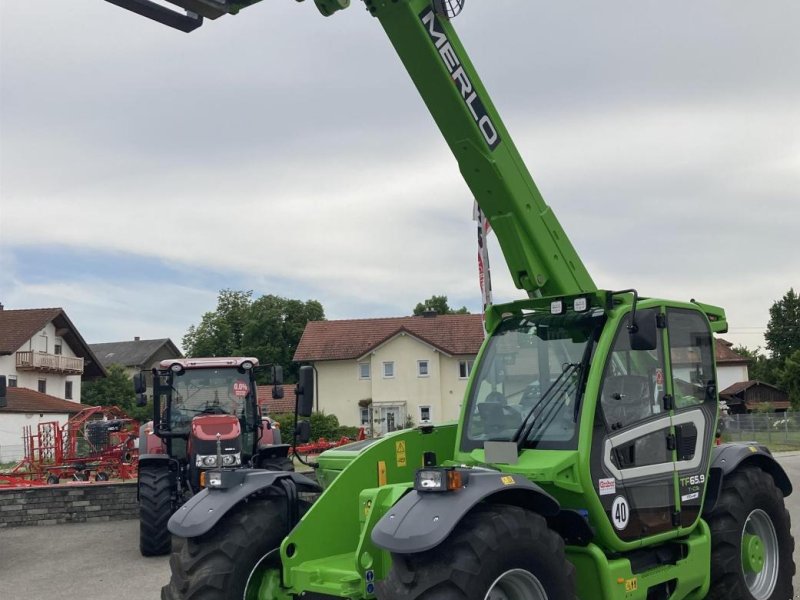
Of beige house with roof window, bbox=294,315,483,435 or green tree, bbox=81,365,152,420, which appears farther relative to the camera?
green tree, bbox=81,365,152,420

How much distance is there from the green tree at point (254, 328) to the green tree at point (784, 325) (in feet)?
145

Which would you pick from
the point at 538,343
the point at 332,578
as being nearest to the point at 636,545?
the point at 538,343

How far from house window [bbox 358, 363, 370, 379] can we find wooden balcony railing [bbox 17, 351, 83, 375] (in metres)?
17.1

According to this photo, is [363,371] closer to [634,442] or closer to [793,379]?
[793,379]

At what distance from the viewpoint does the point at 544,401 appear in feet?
18.3

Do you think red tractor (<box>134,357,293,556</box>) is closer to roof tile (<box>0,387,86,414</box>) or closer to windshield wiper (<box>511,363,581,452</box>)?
windshield wiper (<box>511,363,581,452</box>)

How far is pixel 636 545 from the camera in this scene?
5.48 meters

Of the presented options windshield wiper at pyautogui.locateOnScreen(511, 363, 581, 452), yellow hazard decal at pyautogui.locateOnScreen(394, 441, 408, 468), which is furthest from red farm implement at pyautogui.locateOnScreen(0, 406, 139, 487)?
windshield wiper at pyautogui.locateOnScreen(511, 363, 581, 452)

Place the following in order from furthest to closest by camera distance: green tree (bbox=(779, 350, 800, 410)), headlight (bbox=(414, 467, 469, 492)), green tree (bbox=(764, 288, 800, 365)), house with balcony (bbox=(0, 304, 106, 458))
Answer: green tree (bbox=(764, 288, 800, 365)) → green tree (bbox=(779, 350, 800, 410)) → house with balcony (bbox=(0, 304, 106, 458)) → headlight (bbox=(414, 467, 469, 492))

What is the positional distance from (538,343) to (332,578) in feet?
7.02

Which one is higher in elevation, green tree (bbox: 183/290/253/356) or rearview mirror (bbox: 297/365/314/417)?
green tree (bbox: 183/290/253/356)

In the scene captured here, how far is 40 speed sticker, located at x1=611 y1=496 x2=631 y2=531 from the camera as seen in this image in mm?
5355

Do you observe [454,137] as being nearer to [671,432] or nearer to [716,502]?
[671,432]

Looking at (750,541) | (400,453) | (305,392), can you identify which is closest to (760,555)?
(750,541)
